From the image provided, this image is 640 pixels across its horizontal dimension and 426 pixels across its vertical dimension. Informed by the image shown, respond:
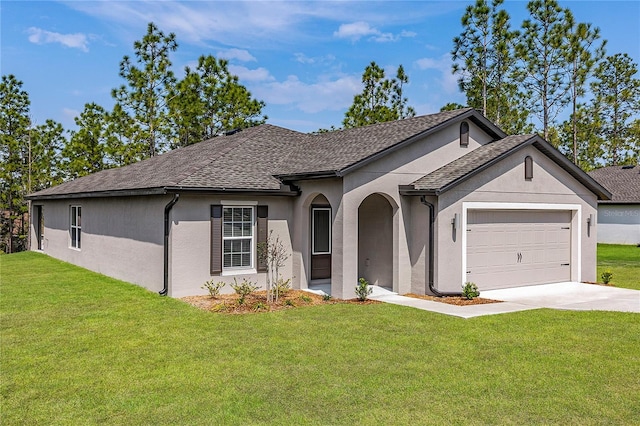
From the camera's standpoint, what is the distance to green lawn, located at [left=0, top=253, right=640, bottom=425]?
5.03 metres

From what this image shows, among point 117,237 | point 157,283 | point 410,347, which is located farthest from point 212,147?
point 410,347

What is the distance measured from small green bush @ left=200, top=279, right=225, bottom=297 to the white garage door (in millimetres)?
6610

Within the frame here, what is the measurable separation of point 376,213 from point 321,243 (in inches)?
75.7

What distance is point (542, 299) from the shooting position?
38.2ft

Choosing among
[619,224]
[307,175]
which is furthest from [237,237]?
[619,224]

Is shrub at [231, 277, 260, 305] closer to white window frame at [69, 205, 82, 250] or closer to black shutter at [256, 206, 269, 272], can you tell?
black shutter at [256, 206, 269, 272]


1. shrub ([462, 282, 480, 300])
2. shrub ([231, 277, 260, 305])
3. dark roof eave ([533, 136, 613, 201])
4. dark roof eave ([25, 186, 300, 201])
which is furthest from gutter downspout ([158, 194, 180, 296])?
dark roof eave ([533, 136, 613, 201])

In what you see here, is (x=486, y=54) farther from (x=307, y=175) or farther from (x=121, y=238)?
(x=121, y=238)

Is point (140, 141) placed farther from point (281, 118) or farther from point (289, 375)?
point (289, 375)

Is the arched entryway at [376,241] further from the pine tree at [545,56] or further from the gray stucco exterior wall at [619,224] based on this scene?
the gray stucco exterior wall at [619,224]

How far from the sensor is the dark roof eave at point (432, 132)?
442 inches

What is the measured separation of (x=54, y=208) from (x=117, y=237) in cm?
925

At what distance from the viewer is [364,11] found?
49.8 feet

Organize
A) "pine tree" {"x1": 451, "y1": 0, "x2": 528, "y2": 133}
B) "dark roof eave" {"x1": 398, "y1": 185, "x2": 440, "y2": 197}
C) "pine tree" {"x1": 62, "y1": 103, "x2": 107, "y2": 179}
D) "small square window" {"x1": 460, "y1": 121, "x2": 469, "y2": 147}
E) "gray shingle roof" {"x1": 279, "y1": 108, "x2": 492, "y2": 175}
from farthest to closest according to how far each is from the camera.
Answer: "pine tree" {"x1": 62, "y1": 103, "x2": 107, "y2": 179} → "pine tree" {"x1": 451, "y1": 0, "x2": 528, "y2": 133} → "small square window" {"x1": 460, "y1": 121, "x2": 469, "y2": 147} → "gray shingle roof" {"x1": 279, "y1": 108, "x2": 492, "y2": 175} → "dark roof eave" {"x1": 398, "y1": 185, "x2": 440, "y2": 197}
